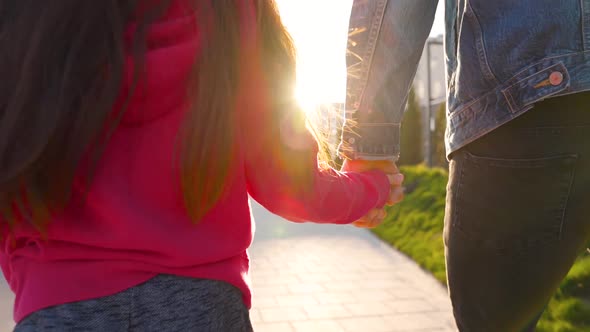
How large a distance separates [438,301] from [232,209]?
4.19m

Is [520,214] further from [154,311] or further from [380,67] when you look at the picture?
[154,311]

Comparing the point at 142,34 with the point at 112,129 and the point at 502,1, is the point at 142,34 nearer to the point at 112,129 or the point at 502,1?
the point at 112,129

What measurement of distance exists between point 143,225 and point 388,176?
88 cm

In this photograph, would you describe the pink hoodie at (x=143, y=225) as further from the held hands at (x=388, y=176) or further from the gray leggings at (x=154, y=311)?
the held hands at (x=388, y=176)

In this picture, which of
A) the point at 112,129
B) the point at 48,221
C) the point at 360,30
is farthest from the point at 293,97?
the point at 360,30

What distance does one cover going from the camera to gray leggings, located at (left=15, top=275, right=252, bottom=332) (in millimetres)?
1115

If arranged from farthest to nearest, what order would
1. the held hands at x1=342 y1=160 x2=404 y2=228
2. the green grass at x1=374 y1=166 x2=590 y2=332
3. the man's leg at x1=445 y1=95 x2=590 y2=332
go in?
the green grass at x1=374 y1=166 x2=590 y2=332, the held hands at x1=342 y1=160 x2=404 y2=228, the man's leg at x1=445 y1=95 x2=590 y2=332

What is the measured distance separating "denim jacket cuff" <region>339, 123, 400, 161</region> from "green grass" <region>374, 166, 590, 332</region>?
7.76ft

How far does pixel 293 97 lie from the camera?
138cm

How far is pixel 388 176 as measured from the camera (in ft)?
6.13

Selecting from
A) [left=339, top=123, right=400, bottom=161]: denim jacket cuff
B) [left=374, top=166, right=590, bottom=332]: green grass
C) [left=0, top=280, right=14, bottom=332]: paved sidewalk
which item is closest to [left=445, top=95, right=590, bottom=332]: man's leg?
[left=339, top=123, right=400, bottom=161]: denim jacket cuff

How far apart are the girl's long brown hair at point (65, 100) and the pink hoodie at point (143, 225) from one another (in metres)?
0.03

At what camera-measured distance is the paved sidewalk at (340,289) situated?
4.61m

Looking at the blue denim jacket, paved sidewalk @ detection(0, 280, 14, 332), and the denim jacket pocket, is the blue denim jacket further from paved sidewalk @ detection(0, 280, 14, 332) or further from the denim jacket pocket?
paved sidewalk @ detection(0, 280, 14, 332)
